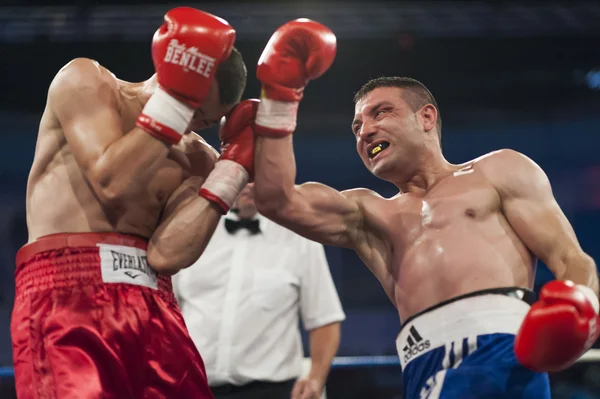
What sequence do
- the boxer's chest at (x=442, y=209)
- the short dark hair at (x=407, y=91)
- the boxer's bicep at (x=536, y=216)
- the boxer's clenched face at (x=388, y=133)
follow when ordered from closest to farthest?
the boxer's bicep at (x=536, y=216), the boxer's chest at (x=442, y=209), the boxer's clenched face at (x=388, y=133), the short dark hair at (x=407, y=91)

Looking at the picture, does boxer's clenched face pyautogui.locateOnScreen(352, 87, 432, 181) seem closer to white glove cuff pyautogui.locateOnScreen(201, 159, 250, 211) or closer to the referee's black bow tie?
white glove cuff pyautogui.locateOnScreen(201, 159, 250, 211)

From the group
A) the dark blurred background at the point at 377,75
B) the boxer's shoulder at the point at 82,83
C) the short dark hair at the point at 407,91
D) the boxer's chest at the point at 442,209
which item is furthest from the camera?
the dark blurred background at the point at 377,75

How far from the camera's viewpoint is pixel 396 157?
2236 millimetres

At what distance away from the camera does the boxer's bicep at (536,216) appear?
1.97 metres

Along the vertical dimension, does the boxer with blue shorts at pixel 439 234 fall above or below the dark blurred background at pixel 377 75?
above


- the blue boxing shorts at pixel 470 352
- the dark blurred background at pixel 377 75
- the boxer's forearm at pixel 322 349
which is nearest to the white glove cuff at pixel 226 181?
the blue boxing shorts at pixel 470 352

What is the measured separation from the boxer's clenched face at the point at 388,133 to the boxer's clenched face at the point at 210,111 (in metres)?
0.49

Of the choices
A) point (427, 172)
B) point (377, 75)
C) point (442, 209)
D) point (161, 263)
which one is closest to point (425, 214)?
point (442, 209)

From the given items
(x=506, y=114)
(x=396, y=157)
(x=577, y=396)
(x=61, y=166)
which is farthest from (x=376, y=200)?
(x=506, y=114)

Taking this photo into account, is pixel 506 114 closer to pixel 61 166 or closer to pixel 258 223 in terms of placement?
pixel 258 223

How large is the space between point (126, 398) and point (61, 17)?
513 centimetres

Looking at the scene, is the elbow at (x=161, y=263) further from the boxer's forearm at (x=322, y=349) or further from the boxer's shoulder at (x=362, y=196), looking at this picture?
the boxer's forearm at (x=322, y=349)

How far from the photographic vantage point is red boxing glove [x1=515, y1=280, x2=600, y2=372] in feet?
5.33

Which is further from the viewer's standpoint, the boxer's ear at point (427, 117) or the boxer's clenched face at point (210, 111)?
the boxer's ear at point (427, 117)
